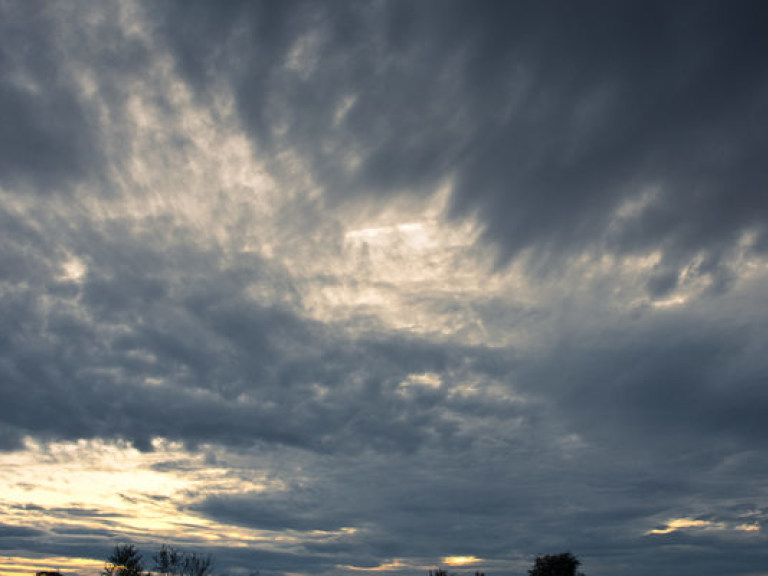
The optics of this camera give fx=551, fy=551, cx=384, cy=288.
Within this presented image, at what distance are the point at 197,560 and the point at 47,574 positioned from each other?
25.5 meters

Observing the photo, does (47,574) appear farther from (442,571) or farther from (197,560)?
(442,571)

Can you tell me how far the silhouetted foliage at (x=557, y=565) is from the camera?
84.2 metres

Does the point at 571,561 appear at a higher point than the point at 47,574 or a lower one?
higher

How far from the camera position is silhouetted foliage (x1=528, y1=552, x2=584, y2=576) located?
8425cm

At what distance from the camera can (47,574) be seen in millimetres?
98250

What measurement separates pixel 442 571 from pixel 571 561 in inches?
785

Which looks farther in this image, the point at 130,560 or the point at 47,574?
the point at 47,574

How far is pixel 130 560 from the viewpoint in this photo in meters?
89.5

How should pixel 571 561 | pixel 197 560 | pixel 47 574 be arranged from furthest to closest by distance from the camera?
pixel 197 560
pixel 47 574
pixel 571 561

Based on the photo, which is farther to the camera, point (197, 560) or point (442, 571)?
point (197, 560)

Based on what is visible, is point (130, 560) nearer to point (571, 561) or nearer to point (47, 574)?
point (47, 574)

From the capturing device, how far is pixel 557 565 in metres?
85.2

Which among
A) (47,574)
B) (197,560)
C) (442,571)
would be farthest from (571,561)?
(47,574)

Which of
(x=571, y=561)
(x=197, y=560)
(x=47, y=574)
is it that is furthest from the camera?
(x=197, y=560)
